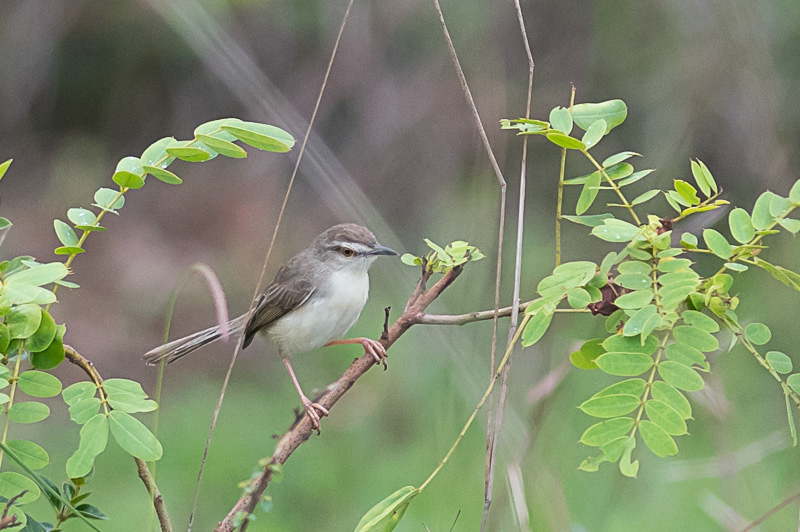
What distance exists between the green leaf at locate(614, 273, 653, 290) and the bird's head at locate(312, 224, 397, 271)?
1987 millimetres

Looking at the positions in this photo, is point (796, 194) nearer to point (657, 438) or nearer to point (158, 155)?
point (657, 438)

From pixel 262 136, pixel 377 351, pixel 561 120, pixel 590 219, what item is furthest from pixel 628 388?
pixel 262 136

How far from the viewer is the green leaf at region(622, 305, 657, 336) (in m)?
1.62

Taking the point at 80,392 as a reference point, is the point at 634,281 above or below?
below

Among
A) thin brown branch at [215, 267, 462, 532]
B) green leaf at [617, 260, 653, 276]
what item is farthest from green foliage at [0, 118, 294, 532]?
green leaf at [617, 260, 653, 276]

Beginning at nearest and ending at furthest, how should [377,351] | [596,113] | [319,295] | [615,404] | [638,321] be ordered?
[638,321] → [615,404] → [596,113] → [377,351] → [319,295]

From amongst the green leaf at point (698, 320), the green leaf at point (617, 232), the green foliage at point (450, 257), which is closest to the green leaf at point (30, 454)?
the green foliage at point (450, 257)

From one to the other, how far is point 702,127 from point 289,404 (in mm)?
3657

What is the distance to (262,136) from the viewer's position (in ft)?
5.97

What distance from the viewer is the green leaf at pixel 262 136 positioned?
182cm

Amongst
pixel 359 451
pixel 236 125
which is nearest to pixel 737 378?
pixel 359 451

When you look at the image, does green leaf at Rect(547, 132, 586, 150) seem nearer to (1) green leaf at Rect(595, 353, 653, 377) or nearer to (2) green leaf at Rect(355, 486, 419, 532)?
(1) green leaf at Rect(595, 353, 653, 377)

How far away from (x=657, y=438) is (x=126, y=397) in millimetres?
1083

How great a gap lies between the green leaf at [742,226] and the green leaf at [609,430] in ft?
1.46
